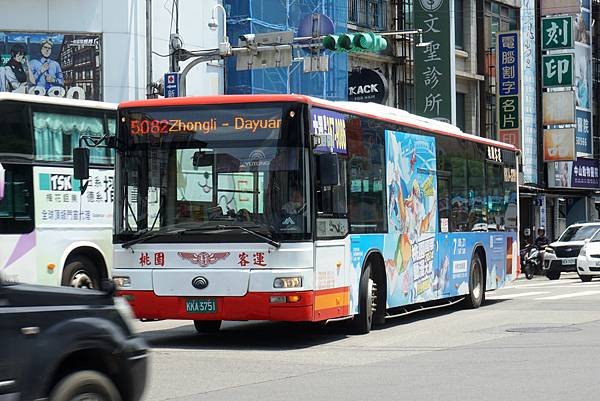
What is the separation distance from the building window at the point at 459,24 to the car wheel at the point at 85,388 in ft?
130

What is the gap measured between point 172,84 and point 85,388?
19.7m

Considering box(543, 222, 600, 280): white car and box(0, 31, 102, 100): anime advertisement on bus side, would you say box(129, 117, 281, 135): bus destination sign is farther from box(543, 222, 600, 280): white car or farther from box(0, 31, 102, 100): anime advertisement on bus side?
box(543, 222, 600, 280): white car

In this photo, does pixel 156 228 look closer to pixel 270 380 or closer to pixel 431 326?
pixel 270 380

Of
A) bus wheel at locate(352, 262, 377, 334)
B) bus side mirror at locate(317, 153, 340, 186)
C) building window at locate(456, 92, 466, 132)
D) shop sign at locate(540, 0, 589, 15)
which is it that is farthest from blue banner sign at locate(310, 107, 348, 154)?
shop sign at locate(540, 0, 589, 15)

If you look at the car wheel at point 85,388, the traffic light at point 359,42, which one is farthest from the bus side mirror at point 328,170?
the traffic light at point 359,42

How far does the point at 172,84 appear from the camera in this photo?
85.6 ft

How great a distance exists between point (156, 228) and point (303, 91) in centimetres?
2170

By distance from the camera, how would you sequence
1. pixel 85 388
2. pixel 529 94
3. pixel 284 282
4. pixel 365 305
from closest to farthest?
pixel 85 388
pixel 284 282
pixel 365 305
pixel 529 94

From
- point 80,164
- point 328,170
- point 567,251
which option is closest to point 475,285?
point 328,170

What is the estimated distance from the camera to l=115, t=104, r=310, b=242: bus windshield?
1416 centimetres

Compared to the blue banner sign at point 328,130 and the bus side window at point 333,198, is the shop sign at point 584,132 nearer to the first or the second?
the blue banner sign at point 328,130

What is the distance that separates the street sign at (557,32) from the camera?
4738 centimetres

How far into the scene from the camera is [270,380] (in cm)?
1152

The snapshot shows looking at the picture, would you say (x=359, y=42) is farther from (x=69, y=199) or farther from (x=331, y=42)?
(x=69, y=199)
